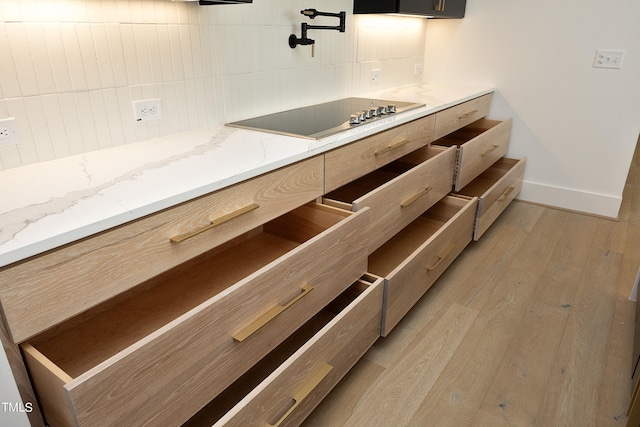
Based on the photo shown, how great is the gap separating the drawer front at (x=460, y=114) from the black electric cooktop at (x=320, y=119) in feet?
0.69

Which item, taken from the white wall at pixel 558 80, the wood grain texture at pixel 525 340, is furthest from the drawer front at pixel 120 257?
the white wall at pixel 558 80

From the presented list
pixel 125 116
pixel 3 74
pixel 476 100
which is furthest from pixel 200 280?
pixel 476 100

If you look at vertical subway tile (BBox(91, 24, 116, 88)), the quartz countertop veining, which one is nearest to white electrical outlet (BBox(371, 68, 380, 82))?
the quartz countertop veining

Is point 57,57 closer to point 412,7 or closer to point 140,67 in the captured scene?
point 140,67

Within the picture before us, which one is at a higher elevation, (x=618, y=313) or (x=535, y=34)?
(x=535, y=34)

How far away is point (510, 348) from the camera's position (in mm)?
1757

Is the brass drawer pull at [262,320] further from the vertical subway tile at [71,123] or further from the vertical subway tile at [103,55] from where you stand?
the vertical subway tile at [103,55]

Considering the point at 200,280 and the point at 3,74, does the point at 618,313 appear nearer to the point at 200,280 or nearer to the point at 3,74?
the point at 200,280

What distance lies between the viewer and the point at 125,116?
4.63 feet

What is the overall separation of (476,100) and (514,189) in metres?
0.65

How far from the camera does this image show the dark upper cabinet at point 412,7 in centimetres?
223

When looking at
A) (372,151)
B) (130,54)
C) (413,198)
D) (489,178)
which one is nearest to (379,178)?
(413,198)

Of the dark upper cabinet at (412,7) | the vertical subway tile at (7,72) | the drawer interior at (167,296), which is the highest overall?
the dark upper cabinet at (412,7)

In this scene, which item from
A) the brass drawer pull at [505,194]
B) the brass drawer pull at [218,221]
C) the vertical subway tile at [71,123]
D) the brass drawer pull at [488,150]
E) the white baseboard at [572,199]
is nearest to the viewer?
the brass drawer pull at [218,221]
